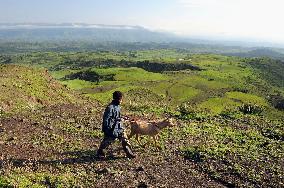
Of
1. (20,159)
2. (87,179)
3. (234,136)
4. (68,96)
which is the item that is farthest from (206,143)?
(68,96)

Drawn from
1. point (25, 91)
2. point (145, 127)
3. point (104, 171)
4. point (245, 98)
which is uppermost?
point (145, 127)

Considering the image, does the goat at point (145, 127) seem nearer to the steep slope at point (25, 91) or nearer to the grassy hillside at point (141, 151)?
the grassy hillside at point (141, 151)

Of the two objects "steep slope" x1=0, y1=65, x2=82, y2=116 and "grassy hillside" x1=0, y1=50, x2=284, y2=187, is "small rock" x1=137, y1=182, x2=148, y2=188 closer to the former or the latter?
"grassy hillside" x1=0, y1=50, x2=284, y2=187

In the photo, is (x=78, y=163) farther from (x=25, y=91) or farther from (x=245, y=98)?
(x=245, y=98)

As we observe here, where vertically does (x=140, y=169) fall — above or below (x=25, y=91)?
above

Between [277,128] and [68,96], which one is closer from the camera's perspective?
[277,128]

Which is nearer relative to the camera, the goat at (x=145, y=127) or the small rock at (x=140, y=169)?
the small rock at (x=140, y=169)

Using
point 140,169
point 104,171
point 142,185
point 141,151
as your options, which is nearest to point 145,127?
point 141,151

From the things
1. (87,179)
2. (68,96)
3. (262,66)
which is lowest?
(262,66)

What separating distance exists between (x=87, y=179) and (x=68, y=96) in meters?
28.8

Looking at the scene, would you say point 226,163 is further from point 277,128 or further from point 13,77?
point 13,77

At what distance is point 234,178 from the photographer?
16.1 metres

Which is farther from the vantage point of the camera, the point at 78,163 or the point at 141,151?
the point at 141,151

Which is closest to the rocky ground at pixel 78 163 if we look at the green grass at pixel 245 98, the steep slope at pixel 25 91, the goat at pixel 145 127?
the goat at pixel 145 127
